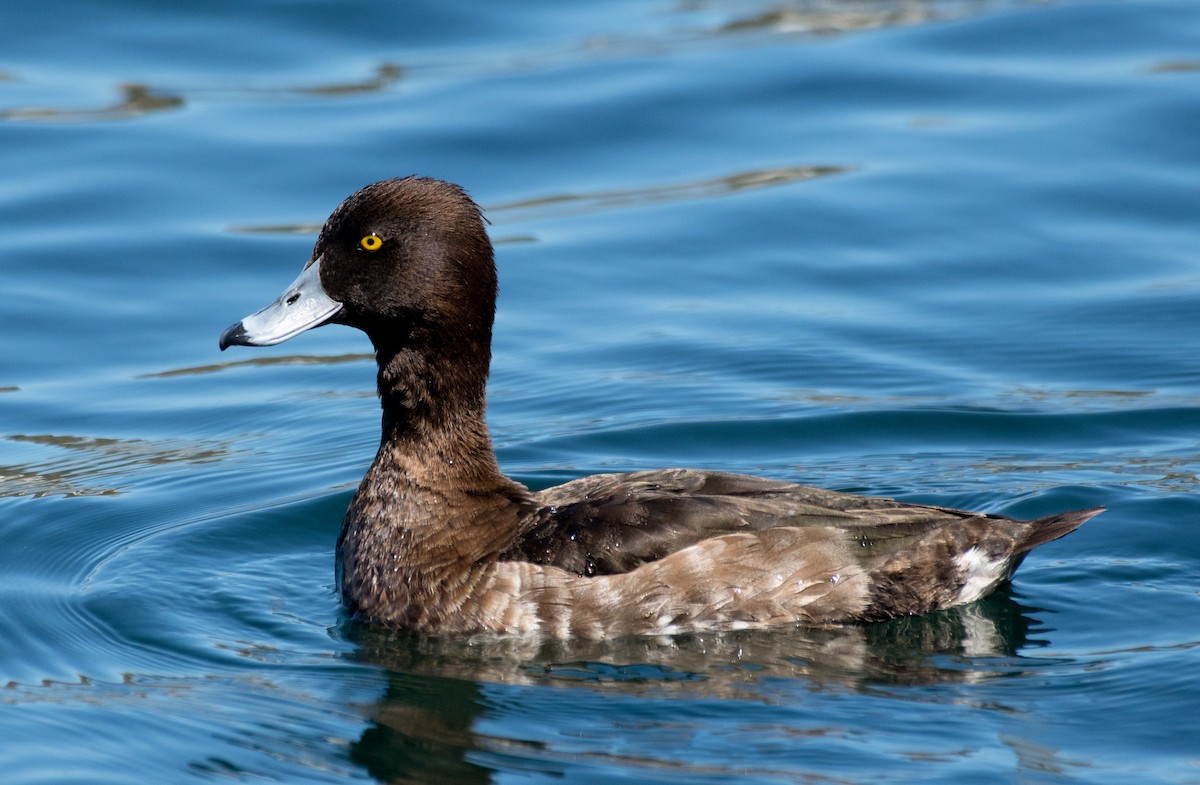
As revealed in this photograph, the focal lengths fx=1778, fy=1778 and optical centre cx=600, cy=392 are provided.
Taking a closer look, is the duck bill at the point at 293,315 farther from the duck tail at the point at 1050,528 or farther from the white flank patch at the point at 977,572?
the duck tail at the point at 1050,528

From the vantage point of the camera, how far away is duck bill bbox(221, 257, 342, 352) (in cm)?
836

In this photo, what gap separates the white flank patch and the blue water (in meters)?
0.13

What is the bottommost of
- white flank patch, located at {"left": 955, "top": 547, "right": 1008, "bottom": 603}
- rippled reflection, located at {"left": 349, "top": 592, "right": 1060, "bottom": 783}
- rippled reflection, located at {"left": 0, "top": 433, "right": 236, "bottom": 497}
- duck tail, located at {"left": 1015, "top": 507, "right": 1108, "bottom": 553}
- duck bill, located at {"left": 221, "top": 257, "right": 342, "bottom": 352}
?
rippled reflection, located at {"left": 349, "top": 592, "right": 1060, "bottom": 783}

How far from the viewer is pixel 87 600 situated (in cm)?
848

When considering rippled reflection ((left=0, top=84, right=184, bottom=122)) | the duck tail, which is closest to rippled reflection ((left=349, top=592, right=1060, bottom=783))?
the duck tail

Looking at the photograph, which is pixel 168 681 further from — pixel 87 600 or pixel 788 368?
pixel 788 368

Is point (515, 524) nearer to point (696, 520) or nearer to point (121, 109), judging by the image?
point (696, 520)

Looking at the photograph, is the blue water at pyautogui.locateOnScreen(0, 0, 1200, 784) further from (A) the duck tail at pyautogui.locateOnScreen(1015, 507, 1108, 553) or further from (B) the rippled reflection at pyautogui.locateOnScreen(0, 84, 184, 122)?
(A) the duck tail at pyautogui.locateOnScreen(1015, 507, 1108, 553)

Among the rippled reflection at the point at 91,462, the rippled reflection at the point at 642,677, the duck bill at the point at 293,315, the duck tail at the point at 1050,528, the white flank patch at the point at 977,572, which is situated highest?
the duck bill at the point at 293,315

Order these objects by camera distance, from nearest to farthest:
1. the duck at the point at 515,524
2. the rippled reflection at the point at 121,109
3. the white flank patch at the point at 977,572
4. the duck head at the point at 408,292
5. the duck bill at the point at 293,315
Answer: the duck at the point at 515,524 → the white flank patch at the point at 977,572 → the duck head at the point at 408,292 → the duck bill at the point at 293,315 → the rippled reflection at the point at 121,109

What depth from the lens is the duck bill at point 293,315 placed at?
836 centimetres

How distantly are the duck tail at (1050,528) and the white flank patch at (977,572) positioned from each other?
0.12 metres

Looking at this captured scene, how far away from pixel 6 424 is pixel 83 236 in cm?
324

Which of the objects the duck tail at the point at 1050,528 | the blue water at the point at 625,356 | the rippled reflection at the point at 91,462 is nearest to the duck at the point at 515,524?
the duck tail at the point at 1050,528
